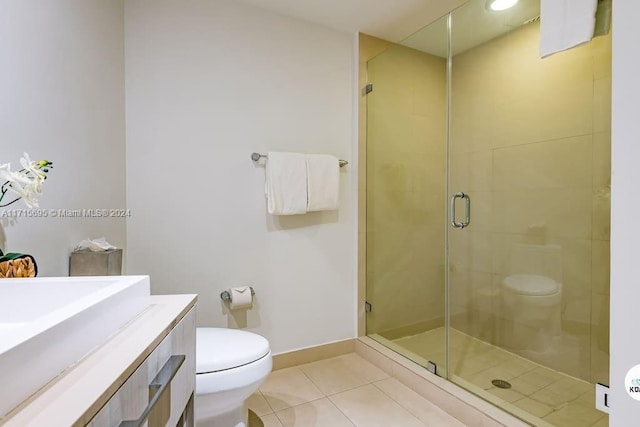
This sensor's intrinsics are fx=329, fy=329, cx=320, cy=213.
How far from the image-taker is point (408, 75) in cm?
230

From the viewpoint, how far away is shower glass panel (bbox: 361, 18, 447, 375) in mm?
2195

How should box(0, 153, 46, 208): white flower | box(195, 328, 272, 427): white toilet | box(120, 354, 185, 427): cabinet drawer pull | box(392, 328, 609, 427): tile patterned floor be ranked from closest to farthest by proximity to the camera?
box(120, 354, 185, 427): cabinet drawer pull, box(0, 153, 46, 208): white flower, box(195, 328, 272, 427): white toilet, box(392, 328, 609, 427): tile patterned floor

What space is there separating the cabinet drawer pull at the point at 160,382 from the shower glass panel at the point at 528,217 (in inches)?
60.6

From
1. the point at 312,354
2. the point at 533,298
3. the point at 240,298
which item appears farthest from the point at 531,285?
the point at 240,298

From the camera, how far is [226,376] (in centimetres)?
118

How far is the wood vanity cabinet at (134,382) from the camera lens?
16.1 inches

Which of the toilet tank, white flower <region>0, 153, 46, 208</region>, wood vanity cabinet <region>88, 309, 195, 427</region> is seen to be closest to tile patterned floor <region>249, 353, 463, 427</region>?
wood vanity cabinet <region>88, 309, 195, 427</region>

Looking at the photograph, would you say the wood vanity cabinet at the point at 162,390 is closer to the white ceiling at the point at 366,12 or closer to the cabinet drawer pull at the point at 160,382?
the cabinet drawer pull at the point at 160,382

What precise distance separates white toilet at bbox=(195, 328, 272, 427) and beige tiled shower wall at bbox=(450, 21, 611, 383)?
144 cm

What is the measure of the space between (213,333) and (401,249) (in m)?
1.43

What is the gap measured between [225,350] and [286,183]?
A: 1.01 meters

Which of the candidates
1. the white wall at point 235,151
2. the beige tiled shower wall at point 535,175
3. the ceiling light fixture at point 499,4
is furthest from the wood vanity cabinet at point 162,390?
the ceiling light fixture at point 499,4
